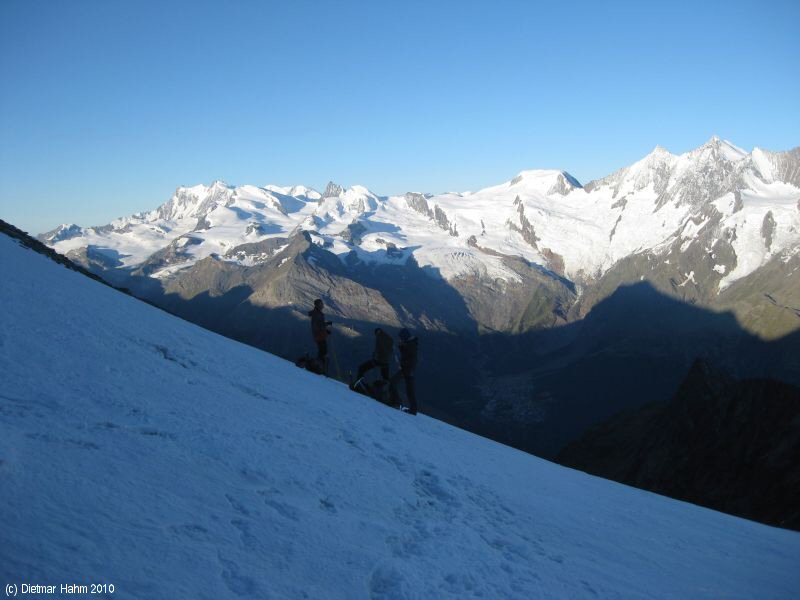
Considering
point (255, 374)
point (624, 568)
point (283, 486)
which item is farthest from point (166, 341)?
point (624, 568)

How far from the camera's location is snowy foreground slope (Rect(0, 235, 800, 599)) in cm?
639

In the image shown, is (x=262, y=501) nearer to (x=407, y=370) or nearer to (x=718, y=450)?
(x=407, y=370)

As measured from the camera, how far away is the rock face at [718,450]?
58281 mm

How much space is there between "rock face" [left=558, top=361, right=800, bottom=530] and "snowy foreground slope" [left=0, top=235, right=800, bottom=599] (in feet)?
143

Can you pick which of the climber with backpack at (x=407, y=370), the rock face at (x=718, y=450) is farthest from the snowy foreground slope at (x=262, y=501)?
the rock face at (x=718, y=450)

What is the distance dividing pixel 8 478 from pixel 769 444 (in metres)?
78.1

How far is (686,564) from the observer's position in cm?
1120

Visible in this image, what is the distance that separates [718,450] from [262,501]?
8442cm

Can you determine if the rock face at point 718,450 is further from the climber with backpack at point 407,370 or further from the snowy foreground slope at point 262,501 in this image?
the snowy foreground slope at point 262,501

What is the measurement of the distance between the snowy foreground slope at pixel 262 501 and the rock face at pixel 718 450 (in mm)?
43602

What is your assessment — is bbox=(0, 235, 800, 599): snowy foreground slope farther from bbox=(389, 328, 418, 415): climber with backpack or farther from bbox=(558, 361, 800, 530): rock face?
bbox=(558, 361, 800, 530): rock face

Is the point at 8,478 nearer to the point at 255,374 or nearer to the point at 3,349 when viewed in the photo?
the point at 3,349

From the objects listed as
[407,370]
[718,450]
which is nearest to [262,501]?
[407,370]

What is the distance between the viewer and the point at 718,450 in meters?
77.7
